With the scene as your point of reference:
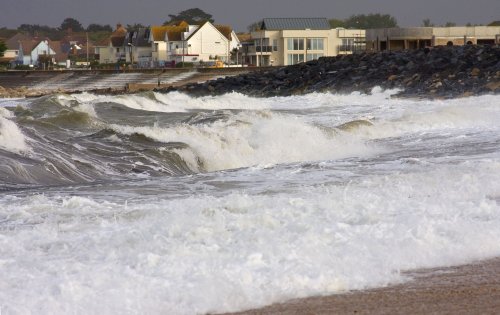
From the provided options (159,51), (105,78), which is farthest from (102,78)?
(159,51)

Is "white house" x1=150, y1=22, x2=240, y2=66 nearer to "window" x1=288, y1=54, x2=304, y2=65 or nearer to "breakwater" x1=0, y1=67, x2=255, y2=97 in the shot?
"window" x1=288, y1=54, x2=304, y2=65

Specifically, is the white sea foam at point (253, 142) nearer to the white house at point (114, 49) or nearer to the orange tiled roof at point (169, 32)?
the orange tiled roof at point (169, 32)

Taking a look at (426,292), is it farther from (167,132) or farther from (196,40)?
(196,40)

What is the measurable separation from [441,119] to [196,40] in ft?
221

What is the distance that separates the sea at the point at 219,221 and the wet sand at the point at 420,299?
0.13 meters

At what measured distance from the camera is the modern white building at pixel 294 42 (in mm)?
77938

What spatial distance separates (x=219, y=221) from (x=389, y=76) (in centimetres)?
3279

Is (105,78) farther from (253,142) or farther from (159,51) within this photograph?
(253,142)

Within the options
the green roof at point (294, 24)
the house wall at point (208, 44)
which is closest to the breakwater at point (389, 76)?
the green roof at point (294, 24)

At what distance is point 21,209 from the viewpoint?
7656 millimetres

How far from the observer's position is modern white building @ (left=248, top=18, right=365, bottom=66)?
3068 inches

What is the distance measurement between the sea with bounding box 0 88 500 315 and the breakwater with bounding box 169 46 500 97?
19844 millimetres

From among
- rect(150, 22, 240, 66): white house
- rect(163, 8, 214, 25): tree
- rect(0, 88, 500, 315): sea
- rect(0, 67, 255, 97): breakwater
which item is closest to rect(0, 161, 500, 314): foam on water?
rect(0, 88, 500, 315): sea

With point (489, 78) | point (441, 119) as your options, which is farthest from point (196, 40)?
point (441, 119)
